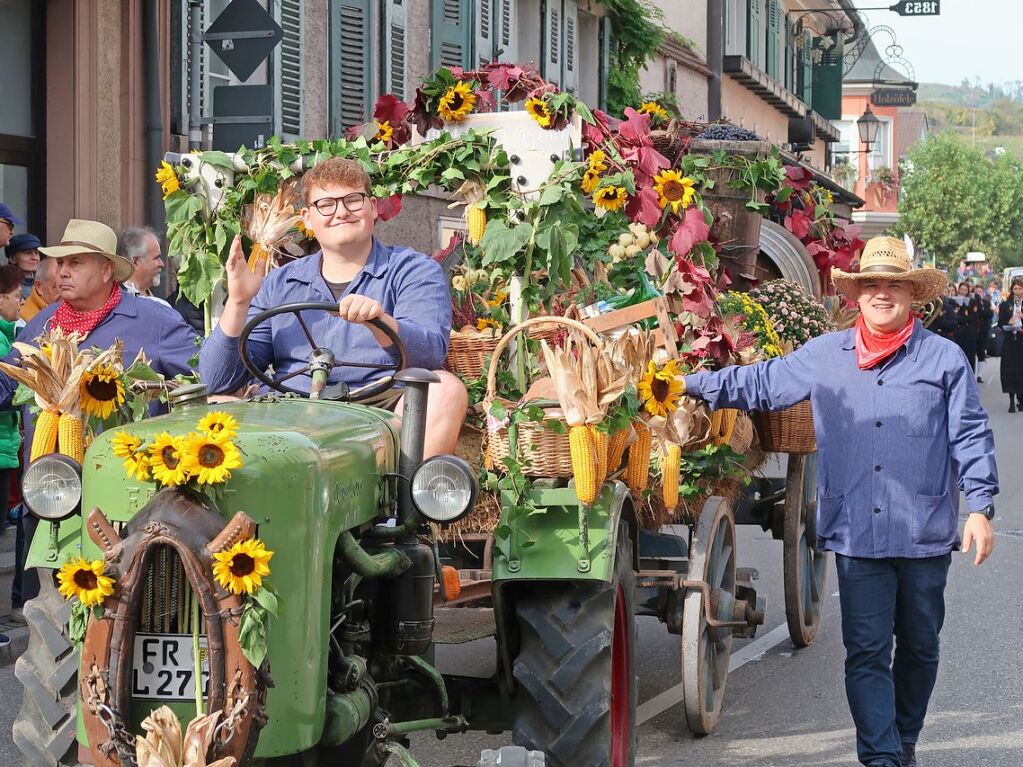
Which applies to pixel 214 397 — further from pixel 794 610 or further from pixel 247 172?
pixel 794 610

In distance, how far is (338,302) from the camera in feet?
17.3

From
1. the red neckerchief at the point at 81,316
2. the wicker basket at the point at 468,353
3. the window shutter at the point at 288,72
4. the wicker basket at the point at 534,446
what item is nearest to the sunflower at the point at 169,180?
the red neckerchief at the point at 81,316

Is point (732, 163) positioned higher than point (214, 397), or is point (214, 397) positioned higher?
point (732, 163)

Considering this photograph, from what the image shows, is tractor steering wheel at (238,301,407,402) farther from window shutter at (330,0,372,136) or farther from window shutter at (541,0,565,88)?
window shutter at (541,0,565,88)

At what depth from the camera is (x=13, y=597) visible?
879 centimetres

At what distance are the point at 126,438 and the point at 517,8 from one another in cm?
1873

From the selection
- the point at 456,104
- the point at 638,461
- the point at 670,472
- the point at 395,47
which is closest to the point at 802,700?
the point at 670,472

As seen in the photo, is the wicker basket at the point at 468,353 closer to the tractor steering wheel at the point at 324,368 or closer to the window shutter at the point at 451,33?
the tractor steering wheel at the point at 324,368

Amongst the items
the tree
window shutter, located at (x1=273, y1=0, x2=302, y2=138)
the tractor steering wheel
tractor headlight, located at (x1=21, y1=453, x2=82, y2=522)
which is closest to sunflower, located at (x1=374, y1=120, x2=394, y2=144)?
the tractor steering wheel

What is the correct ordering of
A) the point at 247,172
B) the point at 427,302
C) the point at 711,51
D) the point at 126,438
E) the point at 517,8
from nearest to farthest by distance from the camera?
1. the point at 126,438
2. the point at 427,302
3. the point at 247,172
4. the point at 517,8
5. the point at 711,51

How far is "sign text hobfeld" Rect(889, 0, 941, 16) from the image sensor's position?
1368 inches

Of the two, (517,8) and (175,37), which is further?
(517,8)

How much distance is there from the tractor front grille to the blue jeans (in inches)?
101

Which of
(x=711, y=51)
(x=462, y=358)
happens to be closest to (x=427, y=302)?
(x=462, y=358)
